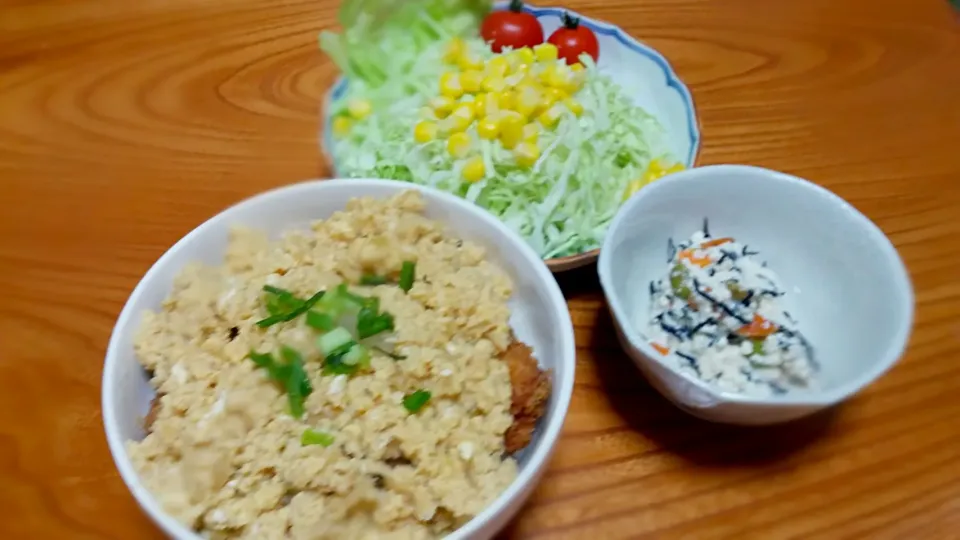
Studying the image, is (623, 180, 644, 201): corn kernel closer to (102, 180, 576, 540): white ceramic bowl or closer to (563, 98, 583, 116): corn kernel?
(563, 98, 583, 116): corn kernel

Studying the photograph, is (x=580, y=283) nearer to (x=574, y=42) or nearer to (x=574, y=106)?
(x=574, y=106)

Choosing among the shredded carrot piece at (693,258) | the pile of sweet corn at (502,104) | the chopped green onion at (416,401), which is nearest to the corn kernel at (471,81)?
the pile of sweet corn at (502,104)

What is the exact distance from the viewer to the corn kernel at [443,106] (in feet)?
4.99

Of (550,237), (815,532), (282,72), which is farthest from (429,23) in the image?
(815,532)

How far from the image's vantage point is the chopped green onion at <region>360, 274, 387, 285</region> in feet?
3.79

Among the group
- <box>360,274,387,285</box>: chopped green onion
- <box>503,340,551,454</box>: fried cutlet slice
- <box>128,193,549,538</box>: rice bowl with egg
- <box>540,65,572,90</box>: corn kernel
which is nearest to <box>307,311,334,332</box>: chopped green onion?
<box>128,193,549,538</box>: rice bowl with egg

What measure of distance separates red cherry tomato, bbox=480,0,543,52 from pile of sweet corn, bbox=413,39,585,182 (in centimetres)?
9

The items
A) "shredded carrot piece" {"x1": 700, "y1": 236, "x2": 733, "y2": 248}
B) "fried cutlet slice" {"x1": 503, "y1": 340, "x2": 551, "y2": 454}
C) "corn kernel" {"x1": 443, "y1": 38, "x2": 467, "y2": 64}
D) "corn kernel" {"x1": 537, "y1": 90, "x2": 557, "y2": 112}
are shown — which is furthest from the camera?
"corn kernel" {"x1": 443, "y1": 38, "x2": 467, "y2": 64}

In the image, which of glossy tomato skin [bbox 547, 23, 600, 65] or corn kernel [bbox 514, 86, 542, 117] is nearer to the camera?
corn kernel [bbox 514, 86, 542, 117]

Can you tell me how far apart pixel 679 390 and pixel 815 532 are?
30 cm

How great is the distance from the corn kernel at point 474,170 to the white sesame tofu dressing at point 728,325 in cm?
37

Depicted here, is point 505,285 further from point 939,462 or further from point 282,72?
point 282,72

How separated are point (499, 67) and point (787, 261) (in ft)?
2.12

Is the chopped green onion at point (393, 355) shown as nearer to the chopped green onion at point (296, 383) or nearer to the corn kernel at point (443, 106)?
the chopped green onion at point (296, 383)
